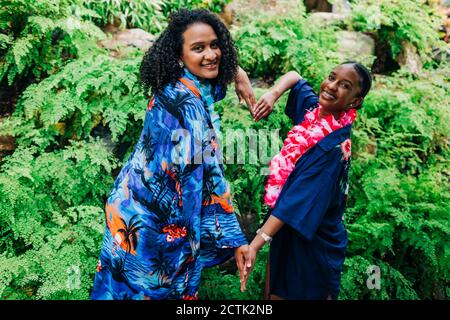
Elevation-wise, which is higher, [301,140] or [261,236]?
[301,140]

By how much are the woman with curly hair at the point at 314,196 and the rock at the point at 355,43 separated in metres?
3.80

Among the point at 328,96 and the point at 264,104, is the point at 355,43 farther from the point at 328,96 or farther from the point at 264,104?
the point at 328,96

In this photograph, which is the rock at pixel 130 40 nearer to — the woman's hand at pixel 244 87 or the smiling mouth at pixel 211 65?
the woman's hand at pixel 244 87

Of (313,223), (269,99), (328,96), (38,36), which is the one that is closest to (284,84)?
(269,99)

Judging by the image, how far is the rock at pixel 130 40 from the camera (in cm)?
526

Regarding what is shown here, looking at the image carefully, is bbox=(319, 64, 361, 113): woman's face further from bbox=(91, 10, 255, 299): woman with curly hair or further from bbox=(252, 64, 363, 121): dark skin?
bbox=(91, 10, 255, 299): woman with curly hair

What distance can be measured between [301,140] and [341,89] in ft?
1.20

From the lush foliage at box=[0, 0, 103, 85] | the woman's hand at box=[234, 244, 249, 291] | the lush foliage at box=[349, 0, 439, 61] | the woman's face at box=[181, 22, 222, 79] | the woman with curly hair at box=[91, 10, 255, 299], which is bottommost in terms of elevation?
the woman's hand at box=[234, 244, 249, 291]

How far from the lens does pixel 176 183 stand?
85.4 inches

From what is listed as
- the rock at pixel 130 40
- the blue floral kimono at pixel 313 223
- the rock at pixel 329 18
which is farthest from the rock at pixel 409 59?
the blue floral kimono at pixel 313 223

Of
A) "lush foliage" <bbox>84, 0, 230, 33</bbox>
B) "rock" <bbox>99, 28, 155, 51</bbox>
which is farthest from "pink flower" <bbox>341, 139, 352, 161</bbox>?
"lush foliage" <bbox>84, 0, 230, 33</bbox>

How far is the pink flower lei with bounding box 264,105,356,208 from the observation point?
7.47ft

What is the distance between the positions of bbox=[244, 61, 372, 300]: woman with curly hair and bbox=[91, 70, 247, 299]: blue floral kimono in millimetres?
301
